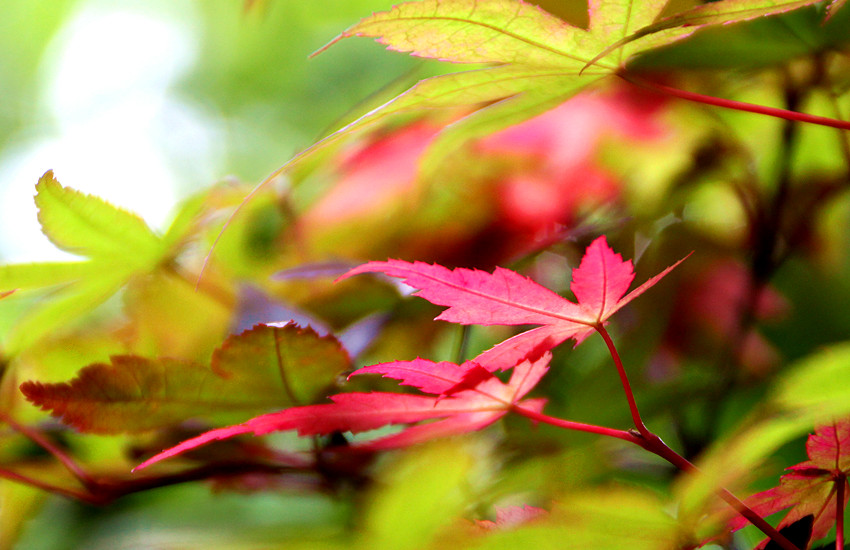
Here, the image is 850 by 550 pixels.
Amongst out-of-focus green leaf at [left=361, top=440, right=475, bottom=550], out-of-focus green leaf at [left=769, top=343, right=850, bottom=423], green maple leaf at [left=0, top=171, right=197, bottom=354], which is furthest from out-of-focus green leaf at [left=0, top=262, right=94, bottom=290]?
out-of-focus green leaf at [left=769, top=343, right=850, bottom=423]

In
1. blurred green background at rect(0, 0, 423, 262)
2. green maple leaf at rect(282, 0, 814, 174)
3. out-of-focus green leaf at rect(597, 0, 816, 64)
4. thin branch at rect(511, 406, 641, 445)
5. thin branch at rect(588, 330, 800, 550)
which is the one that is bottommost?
thin branch at rect(588, 330, 800, 550)

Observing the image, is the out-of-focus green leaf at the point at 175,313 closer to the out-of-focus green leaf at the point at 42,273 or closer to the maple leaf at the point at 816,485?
the out-of-focus green leaf at the point at 42,273

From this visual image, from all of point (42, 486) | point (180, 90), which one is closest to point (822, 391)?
point (42, 486)

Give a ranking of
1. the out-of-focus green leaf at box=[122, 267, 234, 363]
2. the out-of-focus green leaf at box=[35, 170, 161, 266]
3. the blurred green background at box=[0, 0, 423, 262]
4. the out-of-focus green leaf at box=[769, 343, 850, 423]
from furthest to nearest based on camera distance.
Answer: the blurred green background at box=[0, 0, 423, 262], the out-of-focus green leaf at box=[122, 267, 234, 363], the out-of-focus green leaf at box=[35, 170, 161, 266], the out-of-focus green leaf at box=[769, 343, 850, 423]

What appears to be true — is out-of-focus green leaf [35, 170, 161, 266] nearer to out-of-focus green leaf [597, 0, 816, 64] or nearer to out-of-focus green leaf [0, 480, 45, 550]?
→ out-of-focus green leaf [0, 480, 45, 550]

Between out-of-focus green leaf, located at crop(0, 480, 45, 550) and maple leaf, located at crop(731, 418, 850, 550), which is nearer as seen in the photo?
maple leaf, located at crop(731, 418, 850, 550)

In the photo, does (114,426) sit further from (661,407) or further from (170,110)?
(170,110)

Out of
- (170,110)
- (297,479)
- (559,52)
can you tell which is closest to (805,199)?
(559,52)

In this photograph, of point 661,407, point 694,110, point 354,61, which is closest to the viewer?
point 661,407
